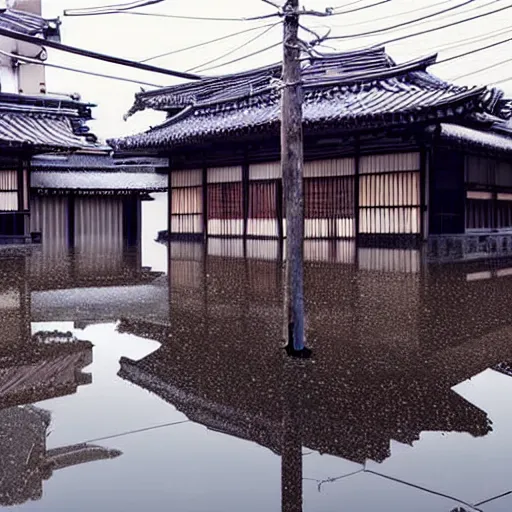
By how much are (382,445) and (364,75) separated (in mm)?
17248

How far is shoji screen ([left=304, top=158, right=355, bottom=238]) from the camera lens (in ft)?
65.2

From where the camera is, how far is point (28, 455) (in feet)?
11.9

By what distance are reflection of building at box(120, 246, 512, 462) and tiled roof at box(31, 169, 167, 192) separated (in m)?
18.7

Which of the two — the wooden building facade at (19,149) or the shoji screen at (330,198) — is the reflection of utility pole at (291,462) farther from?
the wooden building facade at (19,149)

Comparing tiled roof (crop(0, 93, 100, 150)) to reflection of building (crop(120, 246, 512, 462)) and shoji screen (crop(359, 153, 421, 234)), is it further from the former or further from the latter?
reflection of building (crop(120, 246, 512, 462))

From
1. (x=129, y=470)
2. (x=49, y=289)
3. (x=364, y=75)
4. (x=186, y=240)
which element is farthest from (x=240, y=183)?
(x=129, y=470)

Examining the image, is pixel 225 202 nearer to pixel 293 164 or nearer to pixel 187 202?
pixel 187 202

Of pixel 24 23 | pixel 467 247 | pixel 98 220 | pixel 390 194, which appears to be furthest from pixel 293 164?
pixel 24 23

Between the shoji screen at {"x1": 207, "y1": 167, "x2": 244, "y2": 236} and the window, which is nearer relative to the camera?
the window

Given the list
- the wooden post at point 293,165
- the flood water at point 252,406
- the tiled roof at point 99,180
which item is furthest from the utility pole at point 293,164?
the tiled roof at point 99,180

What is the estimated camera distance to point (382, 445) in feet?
12.3

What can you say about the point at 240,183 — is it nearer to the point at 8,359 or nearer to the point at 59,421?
the point at 8,359

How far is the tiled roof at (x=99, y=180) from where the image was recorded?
1077 inches

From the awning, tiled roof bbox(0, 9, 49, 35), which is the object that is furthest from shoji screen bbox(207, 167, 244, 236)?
tiled roof bbox(0, 9, 49, 35)
